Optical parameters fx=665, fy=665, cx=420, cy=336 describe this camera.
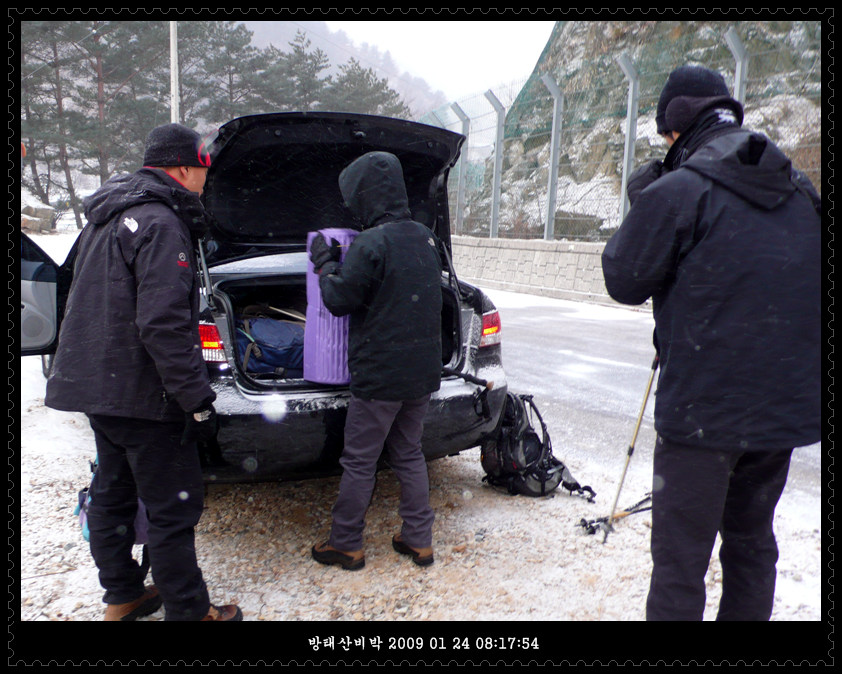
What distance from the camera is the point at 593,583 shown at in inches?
110

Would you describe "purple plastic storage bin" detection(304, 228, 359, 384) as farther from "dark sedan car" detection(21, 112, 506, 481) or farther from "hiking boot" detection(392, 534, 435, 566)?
"hiking boot" detection(392, 534, 435, 566)

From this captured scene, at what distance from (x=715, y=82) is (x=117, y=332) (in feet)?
6.94

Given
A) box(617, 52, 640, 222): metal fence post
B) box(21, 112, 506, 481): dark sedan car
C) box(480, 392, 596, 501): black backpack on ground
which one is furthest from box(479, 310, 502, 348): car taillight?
box(617, 52, 640, 222): metal fence post

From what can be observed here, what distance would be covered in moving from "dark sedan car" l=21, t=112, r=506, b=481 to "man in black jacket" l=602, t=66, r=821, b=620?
136 centimetres

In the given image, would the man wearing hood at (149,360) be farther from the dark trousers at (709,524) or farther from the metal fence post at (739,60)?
the metal fence post at (739,60)

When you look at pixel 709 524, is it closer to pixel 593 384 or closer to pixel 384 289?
pixel 384 289

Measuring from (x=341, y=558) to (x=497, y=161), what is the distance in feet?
43.8

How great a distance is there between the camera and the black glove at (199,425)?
7.59 ft

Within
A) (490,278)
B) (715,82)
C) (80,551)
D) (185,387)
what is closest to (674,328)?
(715,82)

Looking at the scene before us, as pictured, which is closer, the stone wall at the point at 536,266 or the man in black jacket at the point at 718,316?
the man in black jacket at the point at 718,316

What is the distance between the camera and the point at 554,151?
13562mm

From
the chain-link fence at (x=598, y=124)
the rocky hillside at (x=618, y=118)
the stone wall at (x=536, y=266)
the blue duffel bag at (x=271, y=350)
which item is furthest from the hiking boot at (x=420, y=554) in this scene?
the stone wall at (x=536, y=266)

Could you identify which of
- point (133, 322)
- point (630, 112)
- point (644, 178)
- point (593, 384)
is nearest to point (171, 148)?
point (133, 322)

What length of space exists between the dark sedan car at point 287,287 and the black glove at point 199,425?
1.30ft
